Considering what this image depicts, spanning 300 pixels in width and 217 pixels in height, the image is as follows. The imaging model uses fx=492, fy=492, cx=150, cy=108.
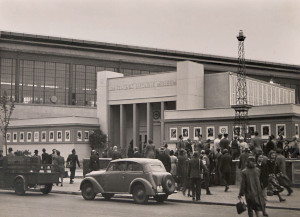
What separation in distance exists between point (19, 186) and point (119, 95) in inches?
1801

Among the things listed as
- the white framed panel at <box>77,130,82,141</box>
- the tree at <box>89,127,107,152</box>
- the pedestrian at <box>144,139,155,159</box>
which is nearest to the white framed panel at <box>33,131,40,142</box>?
the white framed panel at <box>77,130,82,141</box>

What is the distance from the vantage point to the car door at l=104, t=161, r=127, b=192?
19203 millimetres

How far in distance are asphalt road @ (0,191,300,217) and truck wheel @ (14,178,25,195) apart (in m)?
1.93

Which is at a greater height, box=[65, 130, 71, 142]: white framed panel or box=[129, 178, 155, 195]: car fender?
box=[65, 130, 71, 142]: white framed panel

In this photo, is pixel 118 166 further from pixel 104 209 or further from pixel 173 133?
pixel 173 133

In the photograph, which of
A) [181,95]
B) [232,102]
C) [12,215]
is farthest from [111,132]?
[12,215]

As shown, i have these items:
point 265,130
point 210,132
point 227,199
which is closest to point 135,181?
point 227,199

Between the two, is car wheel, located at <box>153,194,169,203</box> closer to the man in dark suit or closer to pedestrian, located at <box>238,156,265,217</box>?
the man in dark suit

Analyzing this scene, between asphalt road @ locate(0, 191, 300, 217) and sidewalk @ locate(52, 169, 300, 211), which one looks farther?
sidewalk @ locate(52, 169, 300, 211)

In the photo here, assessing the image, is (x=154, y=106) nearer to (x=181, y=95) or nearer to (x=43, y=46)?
(x=181, y=95)

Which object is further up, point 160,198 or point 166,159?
point 166,159

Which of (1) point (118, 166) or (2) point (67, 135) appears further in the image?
(2) point (67, 135)

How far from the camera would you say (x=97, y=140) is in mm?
63812

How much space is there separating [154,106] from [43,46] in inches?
929
